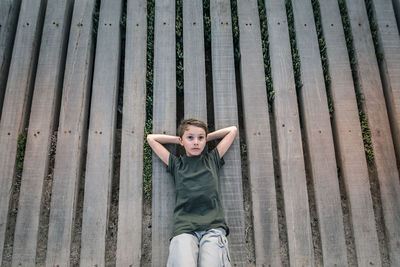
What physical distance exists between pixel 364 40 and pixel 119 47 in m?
2.70

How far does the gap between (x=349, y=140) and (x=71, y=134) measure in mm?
2798

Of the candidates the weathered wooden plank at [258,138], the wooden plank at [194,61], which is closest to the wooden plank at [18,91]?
the wooden plank at [194,61]

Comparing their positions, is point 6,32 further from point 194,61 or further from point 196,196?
point 196,196

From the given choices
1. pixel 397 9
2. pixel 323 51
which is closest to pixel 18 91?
pixel 323 51

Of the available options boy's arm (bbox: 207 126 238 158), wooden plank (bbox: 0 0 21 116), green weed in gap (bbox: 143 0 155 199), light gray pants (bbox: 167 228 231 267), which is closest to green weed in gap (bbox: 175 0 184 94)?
green weed in gap (bbox: 143 0 155 199)

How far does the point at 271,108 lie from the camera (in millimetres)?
3033

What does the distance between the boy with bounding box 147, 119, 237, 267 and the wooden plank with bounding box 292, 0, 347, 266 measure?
0.86 m

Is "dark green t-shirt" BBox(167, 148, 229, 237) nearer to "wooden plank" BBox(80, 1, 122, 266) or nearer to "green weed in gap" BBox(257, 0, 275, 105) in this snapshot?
"wooden plank" BBox(80, 1, 122, 266)

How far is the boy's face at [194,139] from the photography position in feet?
8.18

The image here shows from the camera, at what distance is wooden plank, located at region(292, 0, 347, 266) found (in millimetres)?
2652

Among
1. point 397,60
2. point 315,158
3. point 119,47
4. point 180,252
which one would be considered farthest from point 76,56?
point 397,60

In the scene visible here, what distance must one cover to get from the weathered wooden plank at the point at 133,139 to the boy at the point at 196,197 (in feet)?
0.85

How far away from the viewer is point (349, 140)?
2.85m

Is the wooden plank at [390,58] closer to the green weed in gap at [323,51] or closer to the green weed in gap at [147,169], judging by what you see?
the green weed in gap at [323,51]
